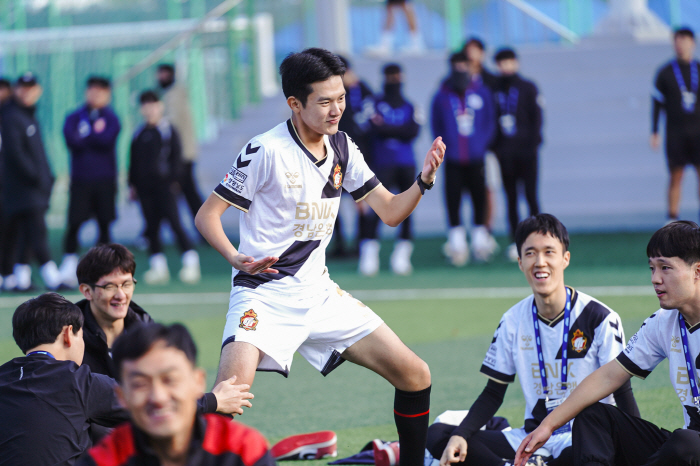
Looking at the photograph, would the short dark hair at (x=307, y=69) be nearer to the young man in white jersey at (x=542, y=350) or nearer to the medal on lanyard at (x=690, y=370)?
the young man in white jersey at (x=542, y=350)

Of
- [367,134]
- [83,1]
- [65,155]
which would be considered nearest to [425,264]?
[367,134]

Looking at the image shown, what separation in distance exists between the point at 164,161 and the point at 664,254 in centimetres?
848

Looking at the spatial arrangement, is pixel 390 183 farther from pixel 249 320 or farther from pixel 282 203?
pixel 249 320

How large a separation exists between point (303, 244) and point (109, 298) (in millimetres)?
998

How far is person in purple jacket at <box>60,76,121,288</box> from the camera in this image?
11.2 m

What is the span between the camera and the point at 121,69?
22516 millimetres

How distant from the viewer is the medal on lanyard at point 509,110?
1111 cm

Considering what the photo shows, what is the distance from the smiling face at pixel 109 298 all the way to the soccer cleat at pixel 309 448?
1.09 meters

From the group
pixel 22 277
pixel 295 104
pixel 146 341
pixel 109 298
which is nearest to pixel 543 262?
pixel 295 104

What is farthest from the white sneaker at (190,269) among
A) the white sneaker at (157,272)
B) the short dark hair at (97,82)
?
the short dark hair at (97,82)

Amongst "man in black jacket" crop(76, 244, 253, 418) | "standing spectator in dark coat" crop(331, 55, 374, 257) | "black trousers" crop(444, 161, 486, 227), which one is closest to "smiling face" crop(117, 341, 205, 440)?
"man in black jacket" crop(76, 244, 253, 418)

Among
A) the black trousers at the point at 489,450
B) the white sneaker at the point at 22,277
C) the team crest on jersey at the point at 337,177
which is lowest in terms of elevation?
the white sneaker at the point at 22,277

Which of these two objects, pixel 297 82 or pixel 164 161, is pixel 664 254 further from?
pixel 164 161

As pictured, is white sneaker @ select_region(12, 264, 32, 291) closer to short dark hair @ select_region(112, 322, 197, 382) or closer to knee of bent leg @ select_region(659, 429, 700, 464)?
knee of bent leg @ select_region(659, 429, 700, 464)
